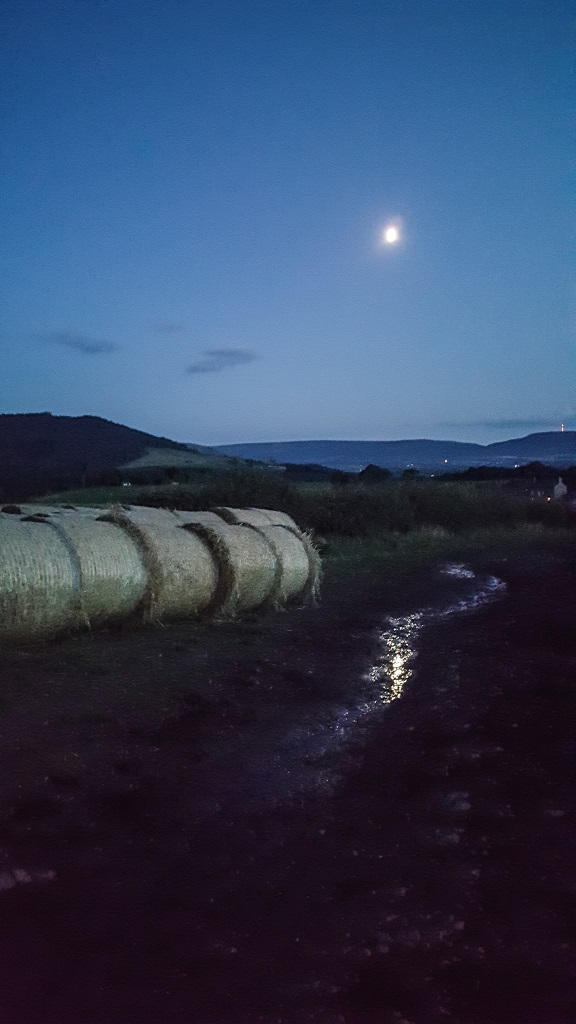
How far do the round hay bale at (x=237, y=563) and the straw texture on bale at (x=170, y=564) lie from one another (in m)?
0.11

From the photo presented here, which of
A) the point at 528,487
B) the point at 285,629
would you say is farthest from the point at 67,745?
the point at 528,487

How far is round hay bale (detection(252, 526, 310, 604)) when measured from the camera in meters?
9.69

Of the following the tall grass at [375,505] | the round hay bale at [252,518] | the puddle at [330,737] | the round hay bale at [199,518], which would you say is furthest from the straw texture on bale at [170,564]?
the tall grass at [375,505]

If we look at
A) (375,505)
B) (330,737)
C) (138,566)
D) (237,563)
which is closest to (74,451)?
(375,505)

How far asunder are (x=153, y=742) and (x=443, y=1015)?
2.83 metres

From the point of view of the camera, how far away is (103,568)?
766cm

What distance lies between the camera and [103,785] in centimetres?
437

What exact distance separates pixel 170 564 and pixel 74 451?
45278mm

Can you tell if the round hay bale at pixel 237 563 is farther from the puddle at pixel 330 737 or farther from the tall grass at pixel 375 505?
the tall grass at pixel 375 505

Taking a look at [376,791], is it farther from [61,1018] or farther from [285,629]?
[285,629]

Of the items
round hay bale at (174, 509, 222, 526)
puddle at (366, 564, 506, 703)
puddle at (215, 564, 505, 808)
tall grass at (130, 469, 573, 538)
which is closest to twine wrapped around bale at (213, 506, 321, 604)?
round hay bale at (174, 509, 222, 526)

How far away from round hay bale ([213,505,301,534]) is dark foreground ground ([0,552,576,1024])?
10.3 ft

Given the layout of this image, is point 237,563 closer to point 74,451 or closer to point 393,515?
point 393,515

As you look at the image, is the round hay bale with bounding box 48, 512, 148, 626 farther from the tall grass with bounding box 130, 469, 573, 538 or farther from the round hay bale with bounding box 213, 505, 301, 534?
the tall grass with bounding box 130, 469, 573, 538
